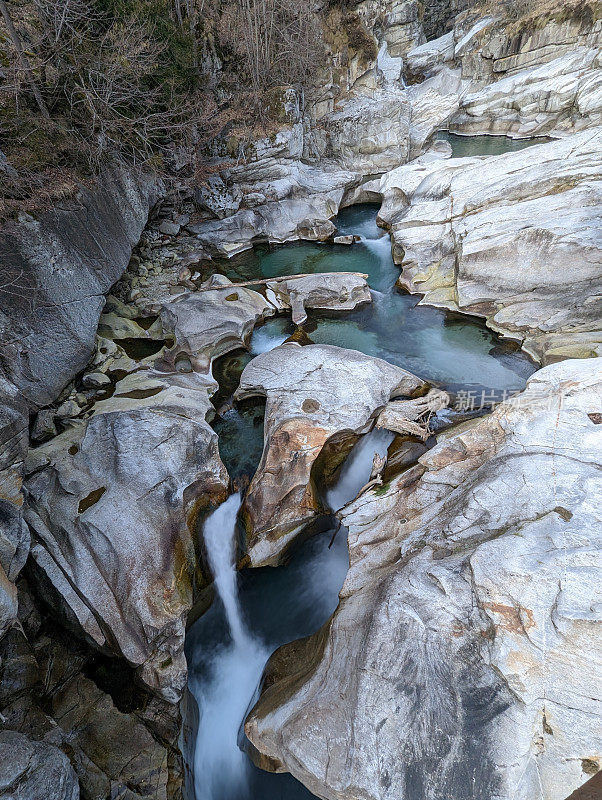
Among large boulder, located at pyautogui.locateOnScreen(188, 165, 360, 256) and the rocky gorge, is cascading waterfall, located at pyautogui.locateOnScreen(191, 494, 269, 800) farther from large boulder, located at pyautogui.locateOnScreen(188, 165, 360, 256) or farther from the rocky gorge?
large boulder, located at pyautogui.locateOnScreen(188, 165, 360, 256)

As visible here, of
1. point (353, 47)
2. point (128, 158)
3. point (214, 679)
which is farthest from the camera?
point (353, 47)

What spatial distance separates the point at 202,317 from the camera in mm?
9719

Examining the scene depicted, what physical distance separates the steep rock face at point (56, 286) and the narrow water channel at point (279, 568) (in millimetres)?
3014

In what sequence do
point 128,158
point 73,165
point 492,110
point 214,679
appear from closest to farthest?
point 214,679 < point 73,165 < point 128,158 < point 492,110

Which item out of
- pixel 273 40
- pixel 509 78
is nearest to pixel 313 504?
pixel 273 40

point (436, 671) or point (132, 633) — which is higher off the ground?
point (132, 633)

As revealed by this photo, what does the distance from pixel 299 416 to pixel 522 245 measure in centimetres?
727

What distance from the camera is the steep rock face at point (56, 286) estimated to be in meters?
6.40

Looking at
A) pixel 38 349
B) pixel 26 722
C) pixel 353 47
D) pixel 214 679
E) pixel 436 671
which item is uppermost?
pixel 353 47

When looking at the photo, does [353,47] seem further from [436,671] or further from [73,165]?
[436,671]

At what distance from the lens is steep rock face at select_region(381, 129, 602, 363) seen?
898 cm

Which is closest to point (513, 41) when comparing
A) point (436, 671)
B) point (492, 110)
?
point (492, 110)

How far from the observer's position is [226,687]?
533 cm

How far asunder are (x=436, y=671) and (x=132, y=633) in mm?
3589
